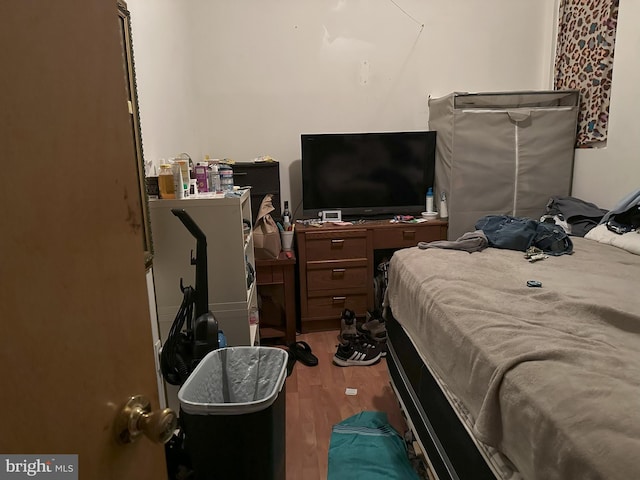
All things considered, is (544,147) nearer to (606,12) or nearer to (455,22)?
(606,12)

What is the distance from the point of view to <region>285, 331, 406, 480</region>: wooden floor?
1.92 meters

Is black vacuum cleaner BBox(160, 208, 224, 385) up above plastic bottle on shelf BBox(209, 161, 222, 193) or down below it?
below

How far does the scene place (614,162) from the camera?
2840mm

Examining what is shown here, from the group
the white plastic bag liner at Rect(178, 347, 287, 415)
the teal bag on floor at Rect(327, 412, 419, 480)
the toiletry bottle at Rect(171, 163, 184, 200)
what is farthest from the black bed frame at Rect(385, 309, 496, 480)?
the toiletry bottle at Rect(171, 163, 184, 200)

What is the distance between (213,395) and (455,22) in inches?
125

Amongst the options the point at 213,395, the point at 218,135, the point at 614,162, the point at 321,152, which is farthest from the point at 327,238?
the point at 614,162

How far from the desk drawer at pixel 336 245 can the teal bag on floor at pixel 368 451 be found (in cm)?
120

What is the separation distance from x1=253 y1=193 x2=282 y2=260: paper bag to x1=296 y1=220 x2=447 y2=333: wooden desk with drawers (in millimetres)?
227

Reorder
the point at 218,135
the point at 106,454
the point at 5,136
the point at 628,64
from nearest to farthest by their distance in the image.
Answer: the point at 5,136 < the point at 106,454 < the point at 628,64 < the point at 218,135

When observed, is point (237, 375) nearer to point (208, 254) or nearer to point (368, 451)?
point (208, 254)

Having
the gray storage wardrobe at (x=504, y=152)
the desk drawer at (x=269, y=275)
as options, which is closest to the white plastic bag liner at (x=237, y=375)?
the desk drawer at (x=269, y=275)

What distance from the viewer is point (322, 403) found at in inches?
91.7

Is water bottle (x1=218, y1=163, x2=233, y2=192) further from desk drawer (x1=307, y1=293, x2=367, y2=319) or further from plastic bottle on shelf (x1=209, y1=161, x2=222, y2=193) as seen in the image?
desk drawer (x1=307, y1=293, x2=367, y2=319)

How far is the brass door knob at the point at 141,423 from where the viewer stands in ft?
2.11
